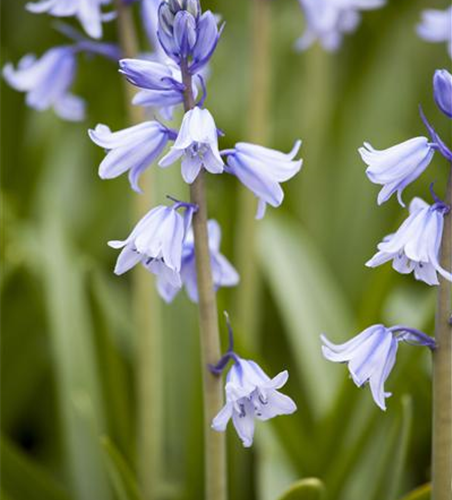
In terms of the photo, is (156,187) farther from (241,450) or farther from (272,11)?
(272,11)

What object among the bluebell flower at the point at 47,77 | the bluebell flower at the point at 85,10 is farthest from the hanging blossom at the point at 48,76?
the bluebell flower at the point at 85,10

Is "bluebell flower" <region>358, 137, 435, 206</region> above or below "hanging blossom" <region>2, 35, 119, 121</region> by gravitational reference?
below

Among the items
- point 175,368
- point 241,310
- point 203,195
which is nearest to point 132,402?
point 175,368

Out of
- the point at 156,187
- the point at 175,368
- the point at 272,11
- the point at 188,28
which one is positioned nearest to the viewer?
the point at 188,28

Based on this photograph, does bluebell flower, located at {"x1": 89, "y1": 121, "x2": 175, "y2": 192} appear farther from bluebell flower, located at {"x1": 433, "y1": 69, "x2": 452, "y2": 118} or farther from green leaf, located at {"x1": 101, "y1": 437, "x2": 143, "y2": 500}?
green leaf, located at {"x1": 101, "y1": 437, "x2": 143, "y2": 500}

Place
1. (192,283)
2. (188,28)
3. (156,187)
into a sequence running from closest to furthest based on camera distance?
(188,28), (192,283), (156,187)

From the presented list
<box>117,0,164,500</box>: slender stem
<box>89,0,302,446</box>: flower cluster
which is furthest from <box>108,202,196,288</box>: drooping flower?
<box>117,0,164,500</box>: slender stem

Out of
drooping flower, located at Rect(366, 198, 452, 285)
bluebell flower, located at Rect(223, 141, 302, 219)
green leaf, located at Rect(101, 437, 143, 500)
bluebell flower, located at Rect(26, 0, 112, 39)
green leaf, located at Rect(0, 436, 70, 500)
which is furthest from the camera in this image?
green leaf, located at Rect(0, 436, 70, 500)
